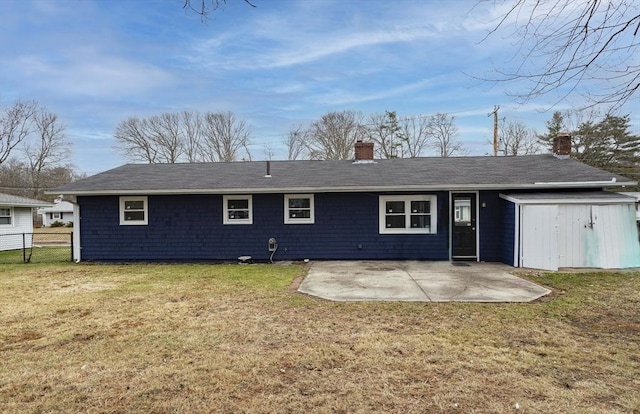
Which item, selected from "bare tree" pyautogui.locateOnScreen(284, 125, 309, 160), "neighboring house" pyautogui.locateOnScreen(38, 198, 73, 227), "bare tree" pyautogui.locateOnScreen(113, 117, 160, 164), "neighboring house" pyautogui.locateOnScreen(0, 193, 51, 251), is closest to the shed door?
"neighboring house" pyautogui.locateOnScreen(0, 193, 51, 251)

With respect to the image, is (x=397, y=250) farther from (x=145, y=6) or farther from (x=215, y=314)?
(x=145, y=6)

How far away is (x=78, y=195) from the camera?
10.7 m

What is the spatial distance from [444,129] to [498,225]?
21513 millimetres

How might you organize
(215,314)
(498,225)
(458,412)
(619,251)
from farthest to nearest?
(498,225) < (619,251) < (215,314) < (458,412)

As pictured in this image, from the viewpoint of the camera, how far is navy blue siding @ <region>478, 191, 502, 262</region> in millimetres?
10125

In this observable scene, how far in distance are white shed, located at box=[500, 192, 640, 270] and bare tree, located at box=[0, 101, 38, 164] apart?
41.2 meters

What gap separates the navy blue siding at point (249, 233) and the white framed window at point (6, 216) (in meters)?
8.71

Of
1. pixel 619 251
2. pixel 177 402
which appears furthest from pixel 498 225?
pixel 177 402

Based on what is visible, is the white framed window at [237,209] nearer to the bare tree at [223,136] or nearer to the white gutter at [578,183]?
the white gutter at [578,183]

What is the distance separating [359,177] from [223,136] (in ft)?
86.7

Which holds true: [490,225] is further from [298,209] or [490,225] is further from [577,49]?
[577,49]

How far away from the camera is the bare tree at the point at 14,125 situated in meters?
33.0

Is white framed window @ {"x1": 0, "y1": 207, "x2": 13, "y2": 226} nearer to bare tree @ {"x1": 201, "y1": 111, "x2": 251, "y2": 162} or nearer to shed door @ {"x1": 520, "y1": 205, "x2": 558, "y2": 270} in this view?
bare tree @ {"x1": 201, "y1": 111, "x2": 251, "y2": 162}

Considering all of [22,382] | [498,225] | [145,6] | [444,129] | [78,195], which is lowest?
[22,382]
